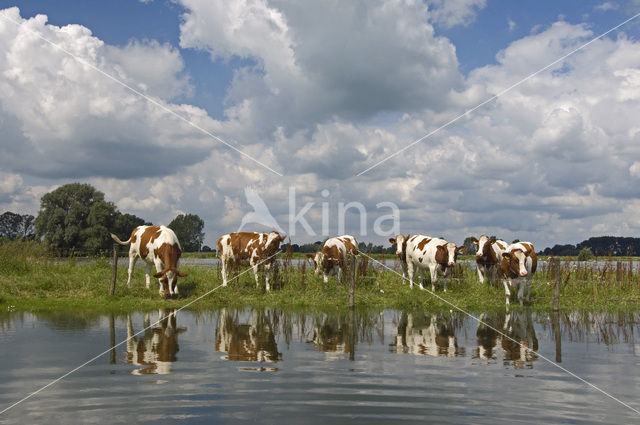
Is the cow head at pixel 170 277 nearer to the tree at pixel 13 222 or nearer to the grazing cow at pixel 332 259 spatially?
the grazing cow at pixel 332 259

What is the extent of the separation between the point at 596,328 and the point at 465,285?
6.81 m

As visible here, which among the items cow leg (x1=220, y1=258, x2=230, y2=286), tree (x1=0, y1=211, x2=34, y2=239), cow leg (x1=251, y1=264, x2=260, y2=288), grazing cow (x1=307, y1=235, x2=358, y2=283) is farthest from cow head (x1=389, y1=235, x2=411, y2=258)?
tree (x1=0, y1=211, x2=34, y2=239)

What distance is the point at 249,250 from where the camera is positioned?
2020 centimetres

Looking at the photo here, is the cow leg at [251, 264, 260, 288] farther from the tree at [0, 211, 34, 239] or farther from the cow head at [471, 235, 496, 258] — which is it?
the tree at [0, 211, 34, 239]

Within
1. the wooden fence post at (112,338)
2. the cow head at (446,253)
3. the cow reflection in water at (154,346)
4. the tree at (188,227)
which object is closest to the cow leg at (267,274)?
the cow reflection in water at (154,346)

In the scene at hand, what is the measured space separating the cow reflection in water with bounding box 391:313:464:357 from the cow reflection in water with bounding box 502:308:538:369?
3.20 ft

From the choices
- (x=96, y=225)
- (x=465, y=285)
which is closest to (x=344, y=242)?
(x=465, y=285)

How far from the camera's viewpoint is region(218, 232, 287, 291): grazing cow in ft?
65.3

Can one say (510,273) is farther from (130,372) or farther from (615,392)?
(130,372)

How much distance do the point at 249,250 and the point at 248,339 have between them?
9365mm

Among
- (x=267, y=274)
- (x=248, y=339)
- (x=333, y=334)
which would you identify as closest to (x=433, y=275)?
(x=267, y=274)

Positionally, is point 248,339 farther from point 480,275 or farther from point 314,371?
point 480,275

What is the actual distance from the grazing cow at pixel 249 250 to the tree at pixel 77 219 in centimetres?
3626

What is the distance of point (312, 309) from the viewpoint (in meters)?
16.1
